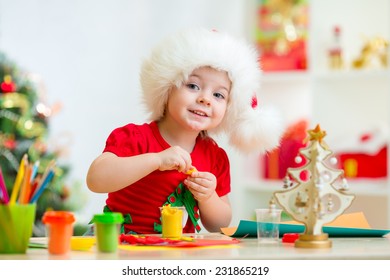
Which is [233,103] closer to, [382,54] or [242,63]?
[242,63]

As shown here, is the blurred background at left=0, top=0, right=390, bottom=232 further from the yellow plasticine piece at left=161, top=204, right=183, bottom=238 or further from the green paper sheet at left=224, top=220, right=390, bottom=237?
the yellow plasticine piece at left=161, top=204, right=183, bottom=238

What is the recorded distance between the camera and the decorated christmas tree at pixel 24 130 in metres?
2.98

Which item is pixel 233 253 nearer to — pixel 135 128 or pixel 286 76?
pixel 135 128

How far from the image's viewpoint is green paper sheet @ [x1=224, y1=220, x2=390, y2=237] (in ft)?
3.79

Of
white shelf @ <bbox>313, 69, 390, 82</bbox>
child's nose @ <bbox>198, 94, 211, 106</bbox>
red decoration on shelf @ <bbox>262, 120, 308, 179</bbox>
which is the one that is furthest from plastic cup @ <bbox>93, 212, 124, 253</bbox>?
white shelf @ <bbox>313, 69, 390, 82</bbox>

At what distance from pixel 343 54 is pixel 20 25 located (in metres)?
1.60

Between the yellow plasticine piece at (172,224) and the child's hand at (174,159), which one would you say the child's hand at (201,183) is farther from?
the yellow plasticine piece at (172,224)

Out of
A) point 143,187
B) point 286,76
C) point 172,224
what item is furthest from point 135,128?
point 286,76

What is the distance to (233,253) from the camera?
91cm

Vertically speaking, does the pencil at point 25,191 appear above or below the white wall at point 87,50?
below

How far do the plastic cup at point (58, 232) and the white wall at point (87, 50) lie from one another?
2574mm

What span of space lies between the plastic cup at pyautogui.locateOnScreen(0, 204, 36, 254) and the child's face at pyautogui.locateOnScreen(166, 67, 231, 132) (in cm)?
53

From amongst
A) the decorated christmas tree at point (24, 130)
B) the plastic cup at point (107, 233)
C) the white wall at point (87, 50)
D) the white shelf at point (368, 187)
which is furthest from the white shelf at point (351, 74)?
→ the plastic cup at point (107, 233)
